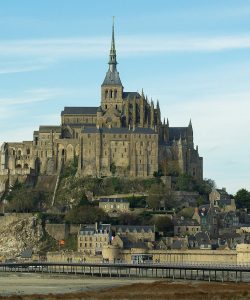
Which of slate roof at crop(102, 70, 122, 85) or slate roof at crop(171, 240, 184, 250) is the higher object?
slate roof at crop(102, 70, 122, 85)

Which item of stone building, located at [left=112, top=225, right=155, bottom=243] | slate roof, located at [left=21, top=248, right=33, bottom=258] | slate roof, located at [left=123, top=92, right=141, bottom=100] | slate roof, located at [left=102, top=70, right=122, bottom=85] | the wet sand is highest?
slate roof, located at [left=102, top=70, right=122, bottom=85]

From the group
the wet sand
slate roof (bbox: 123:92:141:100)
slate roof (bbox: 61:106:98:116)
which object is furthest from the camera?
slate roof (bbox: 61:106:98:116)

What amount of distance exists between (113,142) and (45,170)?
12.6 meters

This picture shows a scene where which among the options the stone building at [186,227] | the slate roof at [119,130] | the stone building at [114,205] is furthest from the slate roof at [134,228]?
the slate roof at [119,130]

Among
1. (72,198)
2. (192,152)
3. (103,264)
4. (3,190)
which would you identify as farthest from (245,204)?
(103,264)

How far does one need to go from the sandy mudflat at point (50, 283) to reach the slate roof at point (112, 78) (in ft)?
181

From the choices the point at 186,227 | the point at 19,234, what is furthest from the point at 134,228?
A: the point at 19,234

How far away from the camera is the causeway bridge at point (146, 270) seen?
123562mm

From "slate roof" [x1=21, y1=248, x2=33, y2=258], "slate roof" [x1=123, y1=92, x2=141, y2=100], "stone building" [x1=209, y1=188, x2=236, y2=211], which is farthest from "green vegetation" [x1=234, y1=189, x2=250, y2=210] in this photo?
"slate roof" [x1=21, y1=248, x2=33, y2=258]

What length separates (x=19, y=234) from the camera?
164250 millimetres

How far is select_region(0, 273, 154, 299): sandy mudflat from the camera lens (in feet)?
346

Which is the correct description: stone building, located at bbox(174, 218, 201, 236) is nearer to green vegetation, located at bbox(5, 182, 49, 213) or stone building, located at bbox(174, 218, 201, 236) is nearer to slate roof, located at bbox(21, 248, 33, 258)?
slate roof, located at bbox(21, 248, 33, 258)

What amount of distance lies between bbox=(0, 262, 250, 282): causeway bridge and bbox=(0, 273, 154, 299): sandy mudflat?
355cm

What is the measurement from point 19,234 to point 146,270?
30803mm
